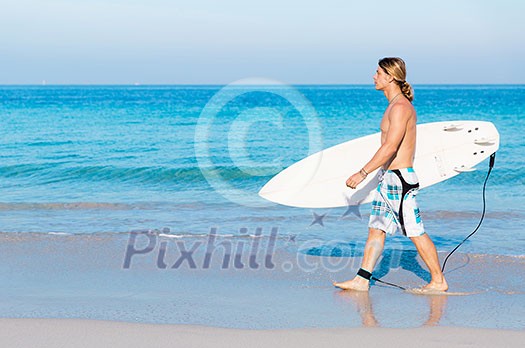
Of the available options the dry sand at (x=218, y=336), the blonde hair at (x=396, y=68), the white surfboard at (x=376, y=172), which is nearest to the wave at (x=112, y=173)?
the white surfboard at (x=376, y=172)

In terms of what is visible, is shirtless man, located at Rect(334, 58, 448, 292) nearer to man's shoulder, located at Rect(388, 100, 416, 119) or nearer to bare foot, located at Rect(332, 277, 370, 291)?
man's shoulder, located at Rect(388, 100, 416, 119)

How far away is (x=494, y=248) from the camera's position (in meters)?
6.55

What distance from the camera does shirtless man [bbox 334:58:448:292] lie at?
4.61 meters

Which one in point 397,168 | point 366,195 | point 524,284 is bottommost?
point 524,284

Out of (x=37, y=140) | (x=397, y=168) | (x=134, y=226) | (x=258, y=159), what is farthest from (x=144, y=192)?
(x=37, y=140)

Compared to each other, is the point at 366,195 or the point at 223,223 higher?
the point at 366,195

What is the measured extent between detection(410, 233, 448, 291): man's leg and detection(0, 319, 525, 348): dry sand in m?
0.83

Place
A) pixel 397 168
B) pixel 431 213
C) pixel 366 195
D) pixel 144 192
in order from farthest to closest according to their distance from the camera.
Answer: pixel 144 192 → pixel 431 213 → pixel 366 195 → pixel 397 168

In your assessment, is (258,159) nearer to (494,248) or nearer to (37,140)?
(37,140)

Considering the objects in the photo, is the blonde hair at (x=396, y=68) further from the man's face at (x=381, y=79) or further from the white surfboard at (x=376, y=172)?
the white surfboard at (x=376, y=172)

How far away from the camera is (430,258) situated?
4793 millimetres

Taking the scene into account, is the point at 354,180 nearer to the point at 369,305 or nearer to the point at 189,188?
the point at 369,305

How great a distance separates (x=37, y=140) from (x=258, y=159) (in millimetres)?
7284

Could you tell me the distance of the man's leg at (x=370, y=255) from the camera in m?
4.80
